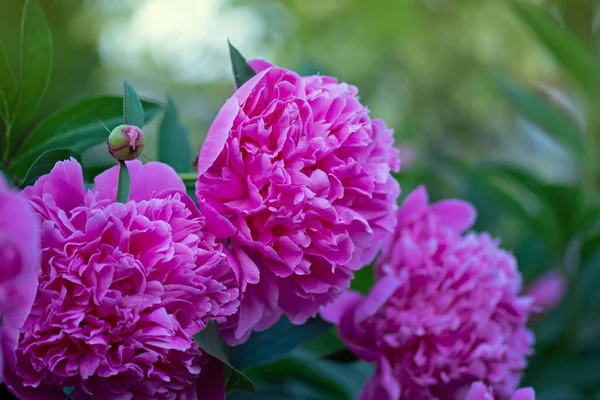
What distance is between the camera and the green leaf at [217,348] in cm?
34

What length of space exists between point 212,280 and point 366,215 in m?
0.11

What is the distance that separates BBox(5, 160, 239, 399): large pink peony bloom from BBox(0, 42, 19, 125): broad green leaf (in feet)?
0.30

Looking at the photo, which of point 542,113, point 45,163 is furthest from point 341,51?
point 45,163

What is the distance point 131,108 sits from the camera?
0.38 m

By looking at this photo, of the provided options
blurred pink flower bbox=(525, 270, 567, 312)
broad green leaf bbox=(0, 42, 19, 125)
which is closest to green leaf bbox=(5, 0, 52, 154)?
broad green leaf bbox=(0, 42, 19, 125)

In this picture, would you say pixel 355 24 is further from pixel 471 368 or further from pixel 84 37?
pixel 471 368

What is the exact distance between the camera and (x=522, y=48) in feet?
14.8

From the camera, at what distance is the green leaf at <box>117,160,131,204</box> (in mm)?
362

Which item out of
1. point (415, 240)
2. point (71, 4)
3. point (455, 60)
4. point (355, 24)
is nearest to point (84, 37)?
point (71, 4)

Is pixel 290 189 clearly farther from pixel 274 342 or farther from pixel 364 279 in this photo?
pixel 364 279

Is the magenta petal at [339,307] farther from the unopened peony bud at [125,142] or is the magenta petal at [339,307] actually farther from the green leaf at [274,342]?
the unopened peony bud at [125,142]

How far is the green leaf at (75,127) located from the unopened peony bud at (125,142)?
0.32ft

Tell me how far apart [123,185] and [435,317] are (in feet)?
0.86

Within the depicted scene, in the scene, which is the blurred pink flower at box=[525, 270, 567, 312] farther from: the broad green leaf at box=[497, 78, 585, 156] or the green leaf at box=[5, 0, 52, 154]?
the green leaf at box=[5, 0, 52, 154]
